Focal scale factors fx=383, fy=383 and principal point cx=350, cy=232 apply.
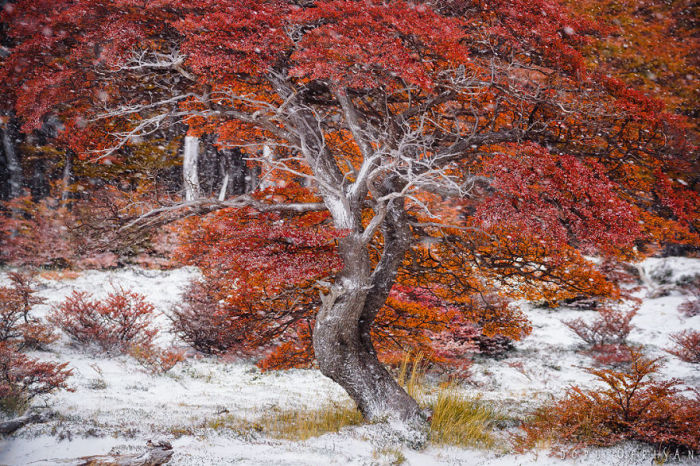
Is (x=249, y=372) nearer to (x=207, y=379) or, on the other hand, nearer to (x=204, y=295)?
(x=207, y=379)

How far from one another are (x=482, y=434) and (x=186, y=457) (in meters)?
2.85

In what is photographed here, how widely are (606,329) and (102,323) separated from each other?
10.4 metres

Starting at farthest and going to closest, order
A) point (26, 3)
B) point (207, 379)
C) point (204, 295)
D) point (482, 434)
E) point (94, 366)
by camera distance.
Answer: point (204, 295) < point (207, 379) < point (94, 366) < point (482, 434) < point (26, 3)

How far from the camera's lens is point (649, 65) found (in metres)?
10.1

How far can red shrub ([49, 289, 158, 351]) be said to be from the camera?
6.15 meters

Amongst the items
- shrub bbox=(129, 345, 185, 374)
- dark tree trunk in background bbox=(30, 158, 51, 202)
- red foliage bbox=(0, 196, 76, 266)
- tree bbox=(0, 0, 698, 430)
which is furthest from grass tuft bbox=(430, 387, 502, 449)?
dark tree trunk in background bbox=(30, 158, 51, 202)

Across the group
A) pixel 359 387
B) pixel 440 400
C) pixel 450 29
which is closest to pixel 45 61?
pixel 450 29

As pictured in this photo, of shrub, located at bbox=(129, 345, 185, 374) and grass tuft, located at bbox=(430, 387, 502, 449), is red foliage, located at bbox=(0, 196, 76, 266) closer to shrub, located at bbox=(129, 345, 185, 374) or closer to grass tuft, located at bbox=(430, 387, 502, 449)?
shrub, located at bbox=(129, 345, 185, 374)

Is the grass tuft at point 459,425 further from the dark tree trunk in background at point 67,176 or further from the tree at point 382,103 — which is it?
the dark tree trunk in background at point 67,176

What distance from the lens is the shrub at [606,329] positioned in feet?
28.7

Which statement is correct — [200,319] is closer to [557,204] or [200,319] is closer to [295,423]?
[295,423]

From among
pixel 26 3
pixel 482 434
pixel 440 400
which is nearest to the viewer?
pixel 26 3

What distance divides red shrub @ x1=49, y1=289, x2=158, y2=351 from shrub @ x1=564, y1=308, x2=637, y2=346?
8.94 m

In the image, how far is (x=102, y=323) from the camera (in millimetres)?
6398
